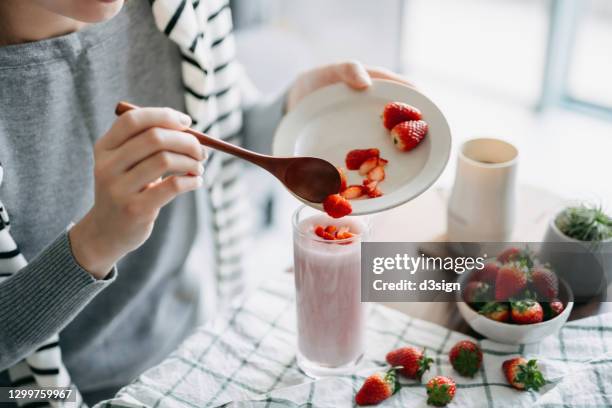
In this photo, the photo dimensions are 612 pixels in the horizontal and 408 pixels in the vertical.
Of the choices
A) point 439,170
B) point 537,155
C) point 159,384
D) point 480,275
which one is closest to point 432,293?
point 480,275

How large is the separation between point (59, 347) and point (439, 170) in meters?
0.64

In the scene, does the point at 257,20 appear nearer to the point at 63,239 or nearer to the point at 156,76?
the point at 156,76

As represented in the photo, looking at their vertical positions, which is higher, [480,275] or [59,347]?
[480,275]

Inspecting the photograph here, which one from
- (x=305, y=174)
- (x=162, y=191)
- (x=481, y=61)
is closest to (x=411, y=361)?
(x=305, y=174)

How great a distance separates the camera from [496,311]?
0.85 metres

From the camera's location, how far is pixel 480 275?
897mm

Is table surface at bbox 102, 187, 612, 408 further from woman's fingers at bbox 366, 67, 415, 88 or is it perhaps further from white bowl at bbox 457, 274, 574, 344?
woman's fingers at bbox 366, 67, 415, 88

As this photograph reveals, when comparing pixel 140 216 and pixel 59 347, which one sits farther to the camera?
pixel 59 347

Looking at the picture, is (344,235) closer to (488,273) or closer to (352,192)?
(352,192)

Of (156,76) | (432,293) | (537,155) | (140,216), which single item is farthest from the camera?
(537,155)

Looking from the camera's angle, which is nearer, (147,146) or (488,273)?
(147,146)

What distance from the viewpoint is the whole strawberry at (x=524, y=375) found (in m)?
0.77

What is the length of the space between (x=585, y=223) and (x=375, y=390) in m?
0.39

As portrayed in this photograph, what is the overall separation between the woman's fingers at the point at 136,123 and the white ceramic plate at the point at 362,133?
274 millimetres
